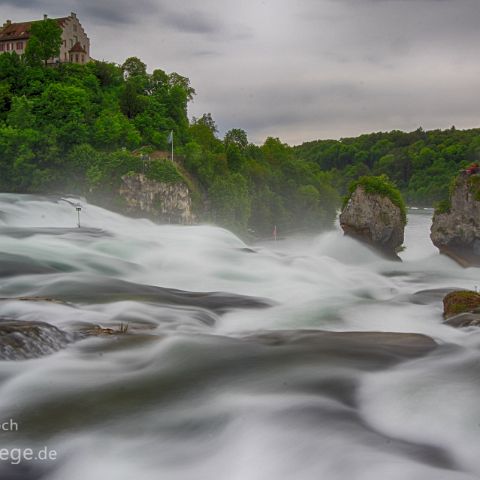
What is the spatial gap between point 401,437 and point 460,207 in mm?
39947

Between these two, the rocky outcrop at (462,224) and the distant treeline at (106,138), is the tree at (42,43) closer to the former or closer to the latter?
the distant treeline at (106,138)

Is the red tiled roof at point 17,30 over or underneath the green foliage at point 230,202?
over

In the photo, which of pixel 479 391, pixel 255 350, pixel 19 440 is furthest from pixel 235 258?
pixel 19 440

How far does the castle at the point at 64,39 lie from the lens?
75375 millimetres

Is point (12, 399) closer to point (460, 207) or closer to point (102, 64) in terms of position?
point (460, 207)

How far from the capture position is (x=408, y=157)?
156000 mm

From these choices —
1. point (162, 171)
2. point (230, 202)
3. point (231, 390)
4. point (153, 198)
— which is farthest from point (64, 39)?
point (231, 390)

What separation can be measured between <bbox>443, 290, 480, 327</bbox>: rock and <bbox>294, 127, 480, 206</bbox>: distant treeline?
377ft

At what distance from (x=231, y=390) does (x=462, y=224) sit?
128 feet

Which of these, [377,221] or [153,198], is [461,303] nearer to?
[377,221]

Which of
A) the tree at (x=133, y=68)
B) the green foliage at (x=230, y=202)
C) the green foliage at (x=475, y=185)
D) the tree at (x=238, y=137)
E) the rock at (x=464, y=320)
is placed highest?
the tree at (x=133, y=68)

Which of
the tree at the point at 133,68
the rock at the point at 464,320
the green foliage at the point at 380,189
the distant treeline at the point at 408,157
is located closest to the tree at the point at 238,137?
the tree at the point at 133,68

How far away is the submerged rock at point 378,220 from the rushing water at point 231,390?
29.7 meters

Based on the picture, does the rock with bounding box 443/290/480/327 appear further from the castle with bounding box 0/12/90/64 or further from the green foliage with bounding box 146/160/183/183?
the castle with bounding box 0/12/90/64
